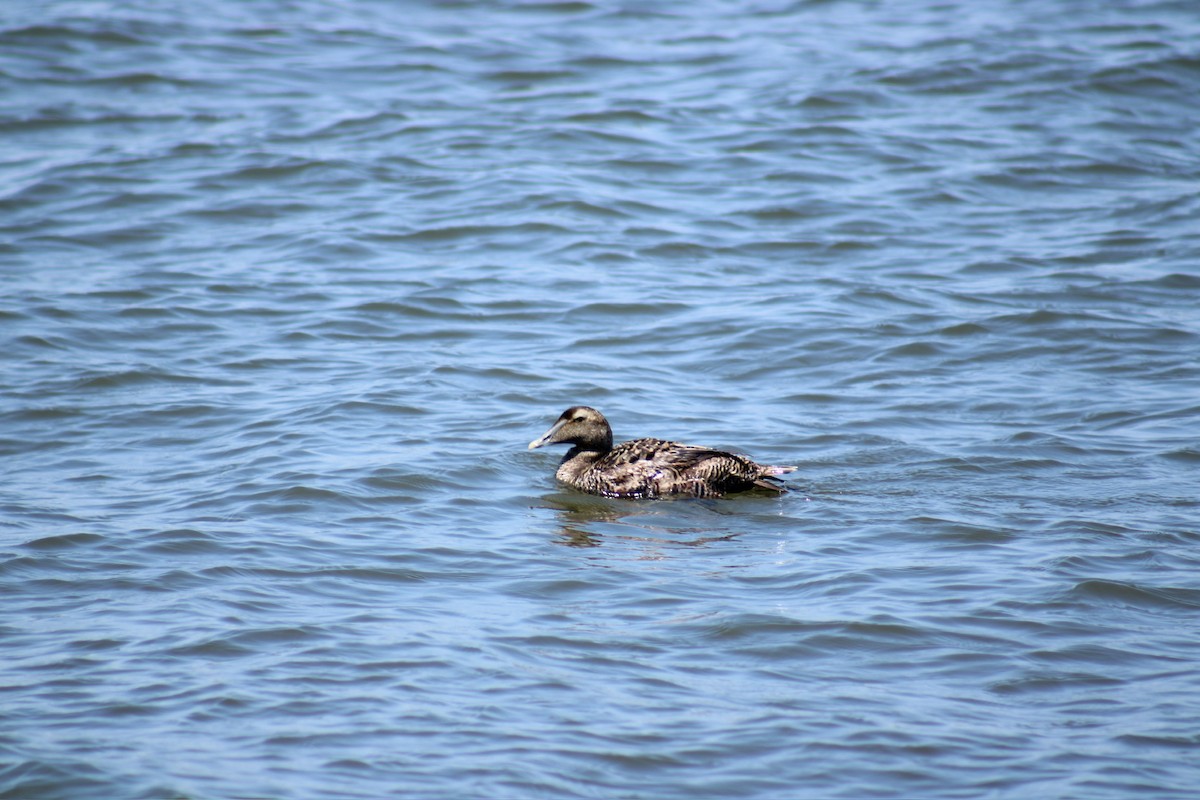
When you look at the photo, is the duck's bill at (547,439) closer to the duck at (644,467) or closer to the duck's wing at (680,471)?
the duck at (644,467)

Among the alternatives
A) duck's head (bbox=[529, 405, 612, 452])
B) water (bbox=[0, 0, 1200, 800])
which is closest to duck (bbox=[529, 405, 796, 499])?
duck's head (bbox=[529, 405, 612, 452])

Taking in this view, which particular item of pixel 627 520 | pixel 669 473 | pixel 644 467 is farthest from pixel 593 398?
pixel 627 520

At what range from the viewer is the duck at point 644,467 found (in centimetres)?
838

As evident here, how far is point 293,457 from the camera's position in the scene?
8969mm

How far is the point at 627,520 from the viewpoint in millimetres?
8281

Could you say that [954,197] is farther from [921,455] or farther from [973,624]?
[973,624]

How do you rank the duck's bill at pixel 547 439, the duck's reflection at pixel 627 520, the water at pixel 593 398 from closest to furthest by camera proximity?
the water at pixel 593 398 → the duck's reflection at pixel 627 520 → the duck's bill at pixel 547 439

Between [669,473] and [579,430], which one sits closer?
[669,473]

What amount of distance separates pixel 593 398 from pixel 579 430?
50.3 inches

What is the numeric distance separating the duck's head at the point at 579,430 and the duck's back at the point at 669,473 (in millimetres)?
220

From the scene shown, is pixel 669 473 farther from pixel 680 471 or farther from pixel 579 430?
pixel 579 430

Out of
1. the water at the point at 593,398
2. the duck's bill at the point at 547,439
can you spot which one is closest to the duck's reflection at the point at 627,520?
the water at the point at 593,398

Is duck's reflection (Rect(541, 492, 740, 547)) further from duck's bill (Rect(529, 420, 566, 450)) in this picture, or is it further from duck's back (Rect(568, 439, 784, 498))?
duck's bill (Rect(529, 420, 566, 450))

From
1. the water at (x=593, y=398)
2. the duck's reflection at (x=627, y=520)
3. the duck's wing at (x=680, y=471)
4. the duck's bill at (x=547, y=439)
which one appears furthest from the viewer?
the duck's bill at (x=547, y=439)
